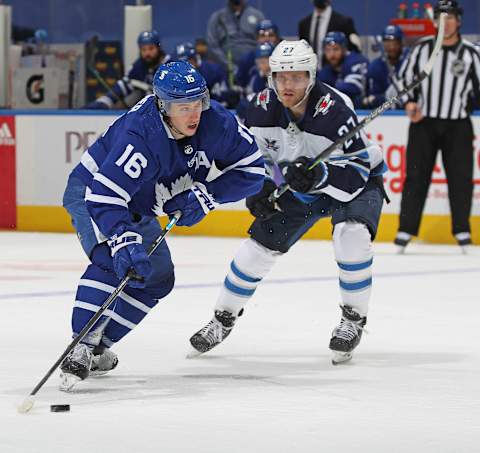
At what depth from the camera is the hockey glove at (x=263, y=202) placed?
5.02 metres

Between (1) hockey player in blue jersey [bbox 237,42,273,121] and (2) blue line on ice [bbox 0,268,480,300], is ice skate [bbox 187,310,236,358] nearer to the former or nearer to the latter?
(2) blue line on ice [bbox 0,268,480,300]

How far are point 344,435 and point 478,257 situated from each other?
200 inches

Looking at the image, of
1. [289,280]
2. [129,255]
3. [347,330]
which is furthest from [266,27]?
[129,255]

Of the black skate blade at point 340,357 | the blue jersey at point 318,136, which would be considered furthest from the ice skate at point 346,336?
the blue jersey at point 318,136

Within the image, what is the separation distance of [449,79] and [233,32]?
2819mm

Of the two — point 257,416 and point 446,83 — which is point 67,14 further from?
point 257,416

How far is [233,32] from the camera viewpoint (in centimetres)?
1148

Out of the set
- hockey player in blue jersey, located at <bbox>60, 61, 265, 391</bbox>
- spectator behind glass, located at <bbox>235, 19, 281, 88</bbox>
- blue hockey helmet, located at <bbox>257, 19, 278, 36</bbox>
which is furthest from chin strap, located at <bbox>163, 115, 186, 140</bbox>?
blue hockey helmet, located at <bbox>257, 19, 278, 36</bbox>

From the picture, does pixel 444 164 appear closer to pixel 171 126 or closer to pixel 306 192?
pixel 306 192

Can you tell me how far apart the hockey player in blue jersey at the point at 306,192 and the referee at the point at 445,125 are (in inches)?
152

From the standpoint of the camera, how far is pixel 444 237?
9523 mm

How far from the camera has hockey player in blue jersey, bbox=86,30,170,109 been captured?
10328 millimetres

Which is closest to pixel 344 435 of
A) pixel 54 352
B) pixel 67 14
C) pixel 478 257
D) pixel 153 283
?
pixel 153 283

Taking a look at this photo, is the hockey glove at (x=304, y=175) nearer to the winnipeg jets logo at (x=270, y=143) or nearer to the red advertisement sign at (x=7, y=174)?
the winnipeg jets logo at (x=270, y=143)
